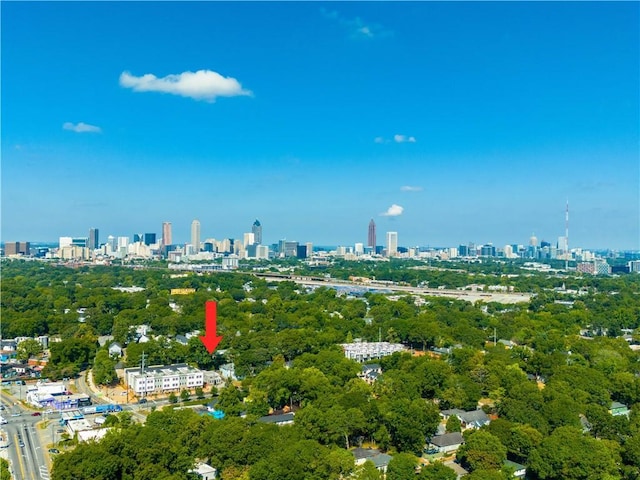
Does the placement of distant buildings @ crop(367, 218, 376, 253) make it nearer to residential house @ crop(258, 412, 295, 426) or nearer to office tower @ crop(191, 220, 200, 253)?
office tower @ crop(191, 220, 200, 253)

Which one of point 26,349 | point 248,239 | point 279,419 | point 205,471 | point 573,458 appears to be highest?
point 248,239

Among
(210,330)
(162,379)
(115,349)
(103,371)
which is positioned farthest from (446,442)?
(115,349)

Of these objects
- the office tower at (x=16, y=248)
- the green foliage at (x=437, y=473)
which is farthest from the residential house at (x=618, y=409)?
the office tower at (x=16, y=248)

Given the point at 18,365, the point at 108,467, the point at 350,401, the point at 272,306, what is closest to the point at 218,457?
the point at 108,467

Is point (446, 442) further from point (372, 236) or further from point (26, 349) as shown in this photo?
point (372, 236)

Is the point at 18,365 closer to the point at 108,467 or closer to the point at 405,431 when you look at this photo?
the point at 108,467
